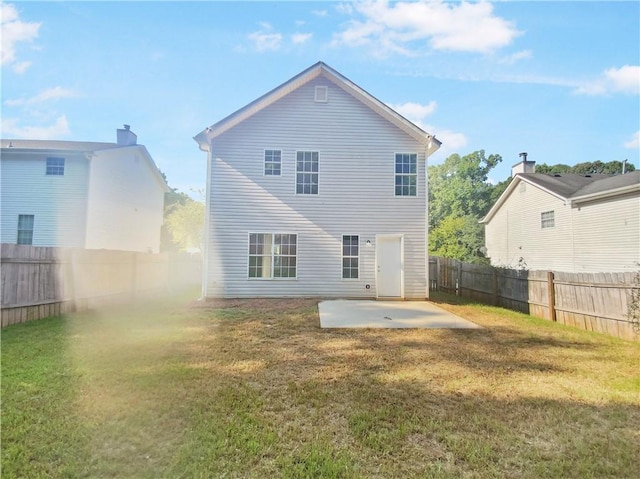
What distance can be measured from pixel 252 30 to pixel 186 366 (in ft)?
33.8

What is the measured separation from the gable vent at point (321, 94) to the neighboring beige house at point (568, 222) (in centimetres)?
1049

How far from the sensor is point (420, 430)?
2971mm

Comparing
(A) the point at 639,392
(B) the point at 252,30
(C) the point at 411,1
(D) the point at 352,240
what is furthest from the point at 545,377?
(B) the point at 252,30

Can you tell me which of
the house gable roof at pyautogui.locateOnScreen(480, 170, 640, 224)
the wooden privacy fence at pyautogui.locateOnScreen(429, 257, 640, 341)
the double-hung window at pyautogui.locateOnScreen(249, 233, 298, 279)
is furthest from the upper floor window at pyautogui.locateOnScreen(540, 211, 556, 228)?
the double-hung window at pyautogui.locateOnScreen(249, 233, 298, 279)

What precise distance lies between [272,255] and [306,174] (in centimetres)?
315

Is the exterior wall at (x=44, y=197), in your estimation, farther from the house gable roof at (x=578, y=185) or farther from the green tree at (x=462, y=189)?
the green tree at (x=462, y=189)

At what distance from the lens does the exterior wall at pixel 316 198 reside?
11.0m

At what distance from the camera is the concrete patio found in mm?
7309

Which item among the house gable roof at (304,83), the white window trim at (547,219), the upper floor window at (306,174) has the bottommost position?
the white window trim at (547,219)

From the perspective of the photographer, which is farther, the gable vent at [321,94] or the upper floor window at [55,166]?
the upper floor window at [55,166]

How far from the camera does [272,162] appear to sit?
11.3m

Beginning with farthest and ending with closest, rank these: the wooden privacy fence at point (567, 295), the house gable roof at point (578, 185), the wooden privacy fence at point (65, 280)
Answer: the house gable roof at point (578, 185), the wooden privacy fence at point (65, 280), the wooden privacy fence at point (567, 295)

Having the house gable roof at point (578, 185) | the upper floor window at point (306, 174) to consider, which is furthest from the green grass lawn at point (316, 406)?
the house gable roof at point (578, 185)

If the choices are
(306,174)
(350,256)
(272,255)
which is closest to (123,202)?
(272,255)
